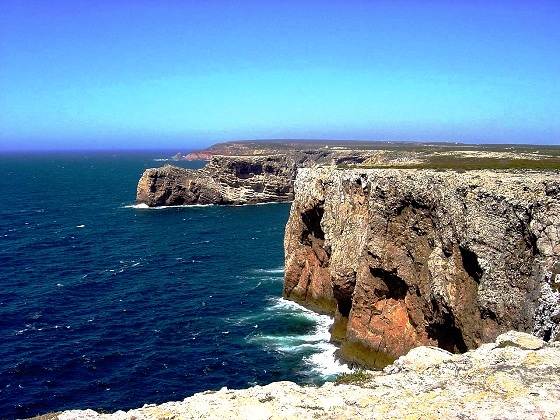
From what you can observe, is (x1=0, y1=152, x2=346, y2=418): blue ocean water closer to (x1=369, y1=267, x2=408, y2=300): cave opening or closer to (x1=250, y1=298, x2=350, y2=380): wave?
(x1=250, y1=298, x2=350, y2=380): wave

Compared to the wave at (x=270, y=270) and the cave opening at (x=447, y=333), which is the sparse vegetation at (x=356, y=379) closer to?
the cave opening at (x=447, y=333)

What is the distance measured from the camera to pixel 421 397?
47.1 feet

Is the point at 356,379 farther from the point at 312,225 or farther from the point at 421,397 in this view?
the point at 312,225

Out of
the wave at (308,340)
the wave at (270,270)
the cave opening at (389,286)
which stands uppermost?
the cave opening at (389,286)

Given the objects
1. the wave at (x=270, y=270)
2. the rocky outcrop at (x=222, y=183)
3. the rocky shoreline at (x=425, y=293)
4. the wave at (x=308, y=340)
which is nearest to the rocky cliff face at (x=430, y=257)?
the rocky shoreline at (x=425, y=293)

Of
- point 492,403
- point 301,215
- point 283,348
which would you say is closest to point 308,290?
point 301,215

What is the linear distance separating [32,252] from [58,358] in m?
41.5

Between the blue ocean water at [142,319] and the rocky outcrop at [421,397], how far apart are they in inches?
902

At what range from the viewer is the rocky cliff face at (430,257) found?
2772 cm

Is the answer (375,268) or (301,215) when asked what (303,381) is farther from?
(301,215)

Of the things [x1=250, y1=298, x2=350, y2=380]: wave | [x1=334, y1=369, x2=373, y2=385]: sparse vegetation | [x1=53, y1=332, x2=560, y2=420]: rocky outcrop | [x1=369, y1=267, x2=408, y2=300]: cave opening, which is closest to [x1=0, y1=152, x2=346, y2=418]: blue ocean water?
[x1=250, y1=298, x2=350, y2=380]: wave

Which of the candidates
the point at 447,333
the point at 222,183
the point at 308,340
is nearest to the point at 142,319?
the point at 308,340

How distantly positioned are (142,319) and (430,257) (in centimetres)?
3106

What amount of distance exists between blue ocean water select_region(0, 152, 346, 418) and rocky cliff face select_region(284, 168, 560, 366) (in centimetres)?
499
